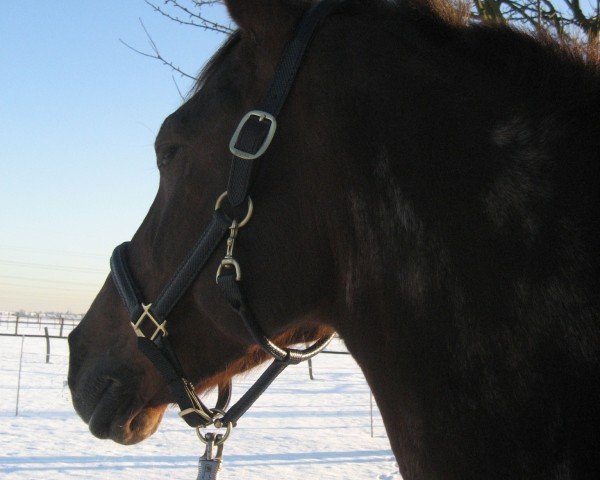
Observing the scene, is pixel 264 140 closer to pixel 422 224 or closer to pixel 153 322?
pixel 422 224

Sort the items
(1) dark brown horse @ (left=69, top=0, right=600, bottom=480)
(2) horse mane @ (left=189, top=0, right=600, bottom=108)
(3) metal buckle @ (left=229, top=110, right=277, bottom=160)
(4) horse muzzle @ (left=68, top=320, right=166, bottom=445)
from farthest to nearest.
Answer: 1. (4) horse muzzle @ (left=68, top=320, right=166, bottom=445)
2. (3) metal buckle @ (left=229, top=110, right=277, bottom=160)
3. (2) horse mane @ (left=189, top=0, right=600, bottom=108)
4. (1) dark brown horse @ (left=69, top=0, right=600, bottom=480)

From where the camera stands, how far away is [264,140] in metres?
1.42

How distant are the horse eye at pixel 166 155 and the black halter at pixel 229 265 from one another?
28cm

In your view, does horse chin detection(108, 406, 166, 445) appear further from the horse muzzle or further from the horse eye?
the horse eye

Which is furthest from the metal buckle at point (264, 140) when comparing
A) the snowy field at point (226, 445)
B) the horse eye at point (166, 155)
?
the snowy field at point (226, 445)

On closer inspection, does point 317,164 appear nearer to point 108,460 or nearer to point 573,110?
point 573,110

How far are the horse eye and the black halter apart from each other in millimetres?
279

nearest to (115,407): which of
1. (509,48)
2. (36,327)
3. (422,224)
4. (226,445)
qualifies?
(422,224)

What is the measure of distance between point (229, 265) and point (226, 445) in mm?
8762

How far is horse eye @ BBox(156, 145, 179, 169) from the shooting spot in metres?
1.68

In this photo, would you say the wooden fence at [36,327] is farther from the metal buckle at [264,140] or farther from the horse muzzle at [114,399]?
the metal buckle at [264,140]

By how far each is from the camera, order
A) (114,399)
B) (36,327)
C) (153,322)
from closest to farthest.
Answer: (153,322)
(114,399)
(36,327)

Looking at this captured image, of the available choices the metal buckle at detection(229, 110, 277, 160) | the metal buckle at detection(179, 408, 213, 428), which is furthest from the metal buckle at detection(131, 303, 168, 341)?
the metal buckle at detection(229, 110, 277, 160)

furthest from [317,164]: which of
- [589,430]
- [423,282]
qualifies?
[589,430]
